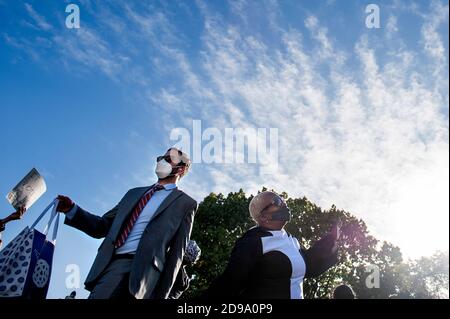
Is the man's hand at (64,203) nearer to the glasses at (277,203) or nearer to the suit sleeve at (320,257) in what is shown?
the glasses at (277,203)

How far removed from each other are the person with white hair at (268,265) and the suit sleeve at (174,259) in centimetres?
62

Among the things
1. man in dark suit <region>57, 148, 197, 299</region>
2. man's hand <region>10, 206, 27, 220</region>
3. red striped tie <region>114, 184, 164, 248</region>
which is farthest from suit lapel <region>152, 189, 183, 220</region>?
man's hand <region>10, 206, 27, 220</region>

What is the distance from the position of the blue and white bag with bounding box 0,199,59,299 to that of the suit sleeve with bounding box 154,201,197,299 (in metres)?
0.92

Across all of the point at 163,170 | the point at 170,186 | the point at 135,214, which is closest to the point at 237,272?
the point at 135,214

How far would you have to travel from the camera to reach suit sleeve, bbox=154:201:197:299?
3.29 metres

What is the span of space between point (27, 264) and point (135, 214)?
0.96 m

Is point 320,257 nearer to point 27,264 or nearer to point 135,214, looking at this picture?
point 135,214

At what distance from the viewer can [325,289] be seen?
25.6m

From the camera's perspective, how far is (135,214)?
362 centimetres

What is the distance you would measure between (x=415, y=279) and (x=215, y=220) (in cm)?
2150

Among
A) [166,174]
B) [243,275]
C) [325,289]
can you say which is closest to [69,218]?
[166,174]

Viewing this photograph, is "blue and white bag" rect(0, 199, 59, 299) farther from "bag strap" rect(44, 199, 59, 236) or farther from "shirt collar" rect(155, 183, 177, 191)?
"shirt collar" rect(155, 183, 177, 191)

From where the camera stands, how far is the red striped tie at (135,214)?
3.42m
